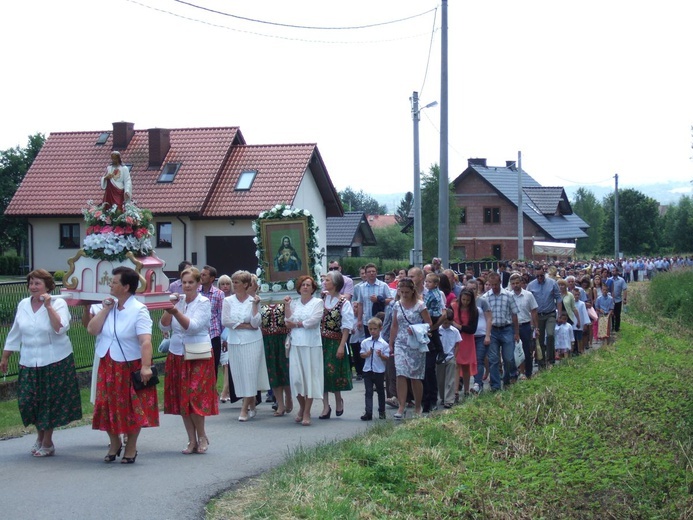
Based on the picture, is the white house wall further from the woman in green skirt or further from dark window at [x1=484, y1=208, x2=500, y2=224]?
dark window at [x1=484, y1=208, x2=500, y2=224]

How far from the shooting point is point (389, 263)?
2302 inches

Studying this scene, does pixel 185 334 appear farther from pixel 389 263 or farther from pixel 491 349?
pixel 389 263

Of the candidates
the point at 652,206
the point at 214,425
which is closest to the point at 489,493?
the point at 214,425

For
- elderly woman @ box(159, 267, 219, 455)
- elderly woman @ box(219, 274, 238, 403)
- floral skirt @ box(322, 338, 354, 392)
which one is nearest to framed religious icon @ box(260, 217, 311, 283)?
elderly woman @ box(219, 274, 238, 403)

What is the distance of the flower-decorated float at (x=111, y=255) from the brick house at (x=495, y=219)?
6223cm

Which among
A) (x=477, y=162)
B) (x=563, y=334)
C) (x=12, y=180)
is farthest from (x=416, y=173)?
(x=477, y=162)

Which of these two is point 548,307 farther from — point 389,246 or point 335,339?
point 389,246

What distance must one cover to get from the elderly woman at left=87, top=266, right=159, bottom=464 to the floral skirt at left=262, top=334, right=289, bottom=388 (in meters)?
3.97

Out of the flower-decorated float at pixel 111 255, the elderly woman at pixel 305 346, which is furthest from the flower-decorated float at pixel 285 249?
the flower-decorated float at pixel 111 255

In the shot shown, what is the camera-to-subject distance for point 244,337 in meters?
12.5

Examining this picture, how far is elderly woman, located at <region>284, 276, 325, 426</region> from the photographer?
41.2 feet

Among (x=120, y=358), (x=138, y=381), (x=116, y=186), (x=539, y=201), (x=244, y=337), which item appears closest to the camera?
(x=138, y=381)

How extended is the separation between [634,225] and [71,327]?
8538cm

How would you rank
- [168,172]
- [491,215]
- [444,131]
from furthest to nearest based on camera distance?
[491,215] < [168,172] < [444,131]
